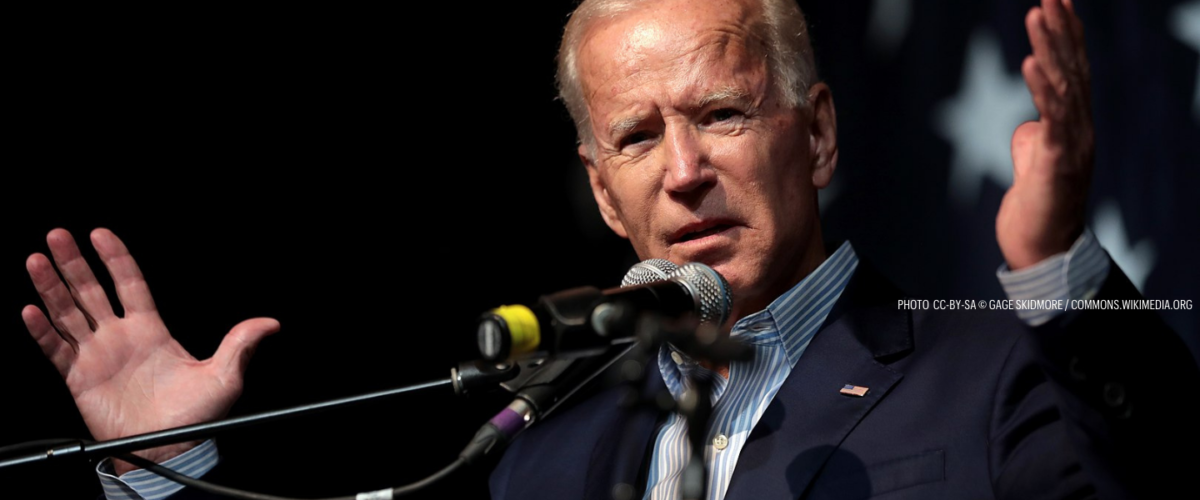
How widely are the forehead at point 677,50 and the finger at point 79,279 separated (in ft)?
3.69

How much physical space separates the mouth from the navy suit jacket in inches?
11.5

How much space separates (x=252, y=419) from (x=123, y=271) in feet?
2.62

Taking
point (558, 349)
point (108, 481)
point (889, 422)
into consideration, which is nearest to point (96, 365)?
point (108, 481)

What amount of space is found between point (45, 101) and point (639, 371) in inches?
82.1

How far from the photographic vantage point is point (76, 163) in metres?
2.74

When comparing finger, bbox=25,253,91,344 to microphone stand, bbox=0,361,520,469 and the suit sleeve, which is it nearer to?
microphone stand, bbox=0,361,520,469

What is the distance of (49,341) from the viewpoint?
86.0 inches

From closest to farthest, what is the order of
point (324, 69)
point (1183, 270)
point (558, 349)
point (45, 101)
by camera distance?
point (558, 349), point (1183, 270), point (45, 101), point (324, 69)

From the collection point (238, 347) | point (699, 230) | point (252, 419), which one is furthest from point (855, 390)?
point (238, 347)

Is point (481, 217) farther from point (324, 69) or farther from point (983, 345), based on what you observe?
point (983, 345)

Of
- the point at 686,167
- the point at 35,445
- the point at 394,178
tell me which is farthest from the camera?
the point at 394,178

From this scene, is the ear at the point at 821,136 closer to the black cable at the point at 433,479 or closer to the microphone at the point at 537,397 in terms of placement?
the microphone at the point at 537,397

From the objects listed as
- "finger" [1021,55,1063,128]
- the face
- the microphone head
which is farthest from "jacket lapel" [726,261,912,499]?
"finger" [1021,55,1063,128]

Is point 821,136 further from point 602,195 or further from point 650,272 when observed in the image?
point 650,272
